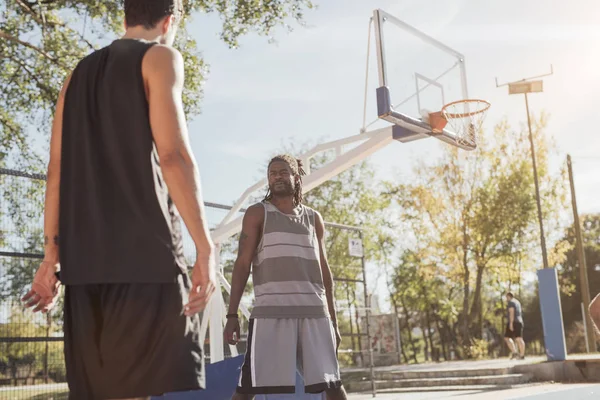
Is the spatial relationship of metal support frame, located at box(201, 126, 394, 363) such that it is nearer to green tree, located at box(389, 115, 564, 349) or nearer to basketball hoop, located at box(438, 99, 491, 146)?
basketball hoop, located at box(438, 99, 491, 146)

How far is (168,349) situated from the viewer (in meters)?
2.07

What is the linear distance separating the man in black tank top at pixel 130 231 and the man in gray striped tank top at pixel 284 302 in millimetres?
1953

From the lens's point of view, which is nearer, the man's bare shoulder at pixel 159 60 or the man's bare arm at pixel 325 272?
the man's bare shoulder at pixel 159 60

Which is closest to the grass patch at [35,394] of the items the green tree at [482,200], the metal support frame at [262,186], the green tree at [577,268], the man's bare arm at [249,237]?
the metal support frame at [262,186]

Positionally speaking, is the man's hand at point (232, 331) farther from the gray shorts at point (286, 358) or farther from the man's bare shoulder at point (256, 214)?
the man's bare shoulder at point (256, 214)

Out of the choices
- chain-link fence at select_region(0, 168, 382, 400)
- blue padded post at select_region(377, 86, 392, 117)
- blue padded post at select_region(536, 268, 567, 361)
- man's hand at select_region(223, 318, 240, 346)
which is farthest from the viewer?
blue padded post at select_region(536, 268, 567, 361)

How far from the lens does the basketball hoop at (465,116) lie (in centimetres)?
931


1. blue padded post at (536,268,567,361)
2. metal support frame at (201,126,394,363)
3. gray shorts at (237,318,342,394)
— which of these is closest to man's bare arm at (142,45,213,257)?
gray shorts at (237,318,342,394)

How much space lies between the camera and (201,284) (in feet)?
7.13

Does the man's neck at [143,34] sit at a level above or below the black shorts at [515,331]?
above

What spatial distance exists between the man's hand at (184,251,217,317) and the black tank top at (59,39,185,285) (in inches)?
2.4

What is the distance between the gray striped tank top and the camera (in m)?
4.16

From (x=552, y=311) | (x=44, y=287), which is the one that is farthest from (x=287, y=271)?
(x=552, y=311)

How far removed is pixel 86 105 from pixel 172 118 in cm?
31
